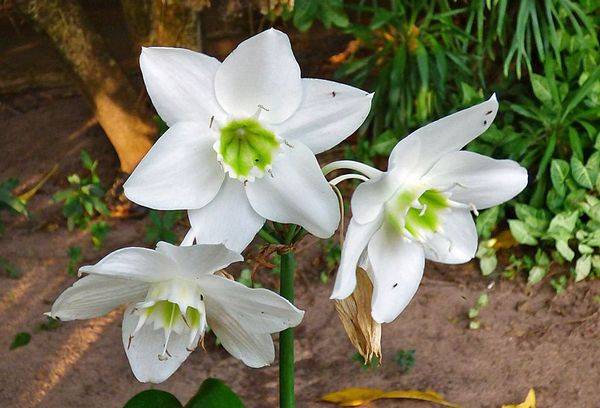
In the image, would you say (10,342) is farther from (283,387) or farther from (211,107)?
(211,107)

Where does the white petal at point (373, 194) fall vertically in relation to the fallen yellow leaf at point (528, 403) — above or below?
above

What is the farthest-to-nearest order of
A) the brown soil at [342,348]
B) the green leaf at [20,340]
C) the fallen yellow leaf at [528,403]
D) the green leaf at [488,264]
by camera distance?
the green leaf at [488,264] → the green leaf at [20,340] → the brown soil at [342,348] → the fallen yellow leaf at [528,403]

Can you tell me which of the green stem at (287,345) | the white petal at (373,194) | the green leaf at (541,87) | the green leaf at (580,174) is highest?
the white petal at (373,194)

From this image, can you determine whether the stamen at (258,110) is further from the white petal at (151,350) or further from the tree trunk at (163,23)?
the tree trunk at (163,23)

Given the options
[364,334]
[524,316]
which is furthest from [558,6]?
[364,334]

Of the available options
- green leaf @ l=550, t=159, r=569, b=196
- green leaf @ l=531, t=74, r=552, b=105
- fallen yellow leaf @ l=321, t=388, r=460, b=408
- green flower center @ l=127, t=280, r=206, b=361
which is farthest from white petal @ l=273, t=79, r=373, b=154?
green leaf @ l=531, t=74, r=552, b=105

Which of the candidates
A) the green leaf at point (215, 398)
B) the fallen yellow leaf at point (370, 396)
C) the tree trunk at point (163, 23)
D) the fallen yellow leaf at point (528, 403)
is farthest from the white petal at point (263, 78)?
the tree trunk at point (163, 23)

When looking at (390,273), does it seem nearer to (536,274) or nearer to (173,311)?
(173,311)

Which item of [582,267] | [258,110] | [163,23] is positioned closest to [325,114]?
[258,110]
